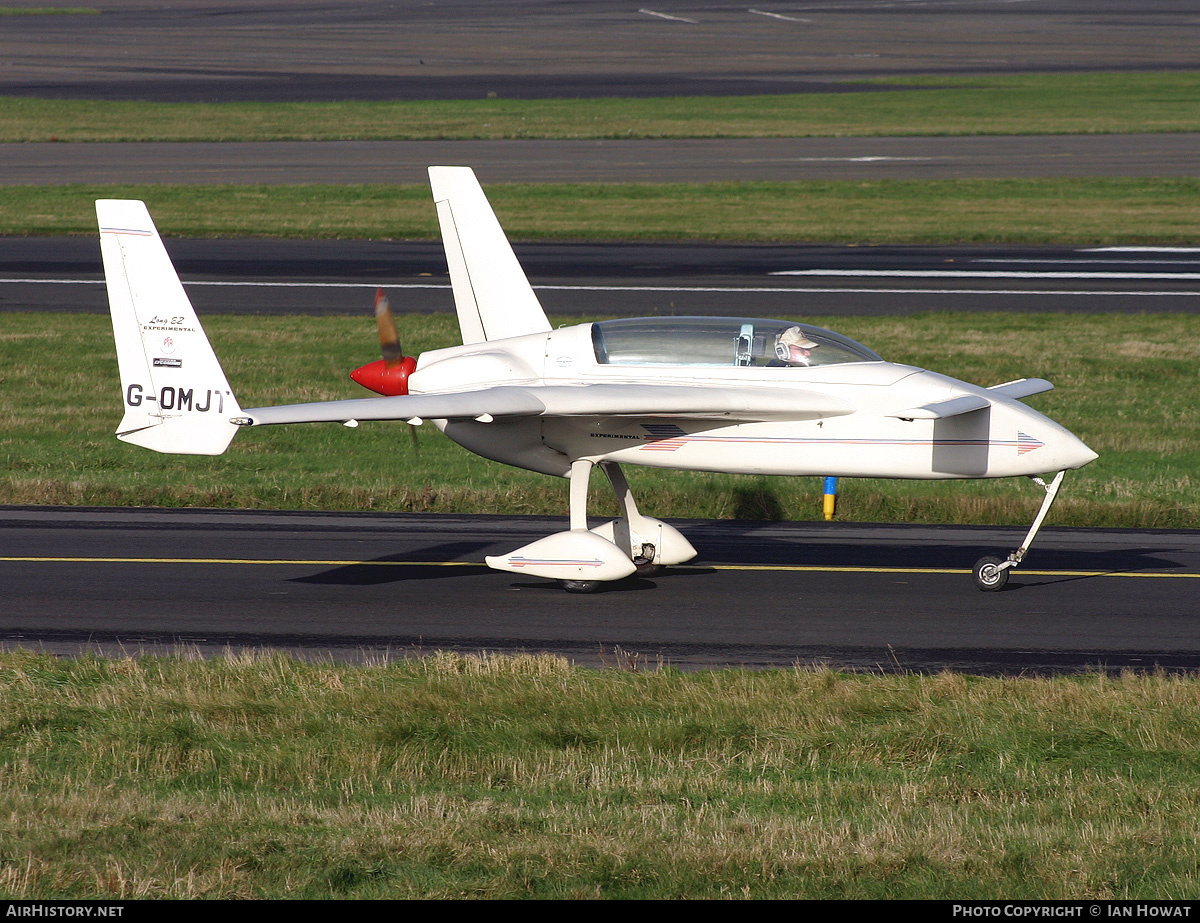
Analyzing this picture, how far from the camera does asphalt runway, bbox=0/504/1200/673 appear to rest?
13.3 metres

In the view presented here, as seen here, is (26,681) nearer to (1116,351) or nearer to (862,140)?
(1116,351)

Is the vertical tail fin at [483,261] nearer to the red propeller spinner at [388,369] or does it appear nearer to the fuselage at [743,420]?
the fuselage at [743,420]

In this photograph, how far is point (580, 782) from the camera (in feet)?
31.0

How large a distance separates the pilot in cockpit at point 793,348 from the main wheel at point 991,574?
2739 millimetres

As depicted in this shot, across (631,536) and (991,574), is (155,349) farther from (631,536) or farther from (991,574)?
(991,574)

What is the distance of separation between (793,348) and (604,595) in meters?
3.23

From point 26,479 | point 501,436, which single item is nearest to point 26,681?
point 501,436

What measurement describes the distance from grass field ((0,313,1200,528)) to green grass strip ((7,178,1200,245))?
13593 mm

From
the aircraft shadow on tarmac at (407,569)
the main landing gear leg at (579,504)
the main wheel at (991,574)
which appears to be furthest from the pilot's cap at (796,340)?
the aircraft shadow on tarmac at (407,569)

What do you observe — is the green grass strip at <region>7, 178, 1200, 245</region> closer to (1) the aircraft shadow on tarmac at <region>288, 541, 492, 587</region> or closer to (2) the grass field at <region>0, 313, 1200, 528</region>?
(2) the grass field at <region>0, 313, 1200, 528</region>

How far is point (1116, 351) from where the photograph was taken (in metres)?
28.4

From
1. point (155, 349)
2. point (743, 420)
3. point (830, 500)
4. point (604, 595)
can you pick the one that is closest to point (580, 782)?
point (604, 595)

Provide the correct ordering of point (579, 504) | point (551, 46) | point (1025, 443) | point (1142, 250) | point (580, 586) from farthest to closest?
point (551, 46), point (1142, 250), point (579, 504), point (580, 586), point (1025, 443)
